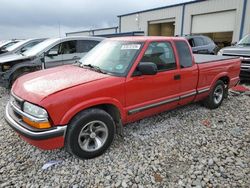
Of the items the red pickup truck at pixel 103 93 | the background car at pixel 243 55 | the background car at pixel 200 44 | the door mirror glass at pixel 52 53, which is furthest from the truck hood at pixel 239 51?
the door mirror glass at pixel 52 53

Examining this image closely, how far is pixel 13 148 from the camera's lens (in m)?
3.52

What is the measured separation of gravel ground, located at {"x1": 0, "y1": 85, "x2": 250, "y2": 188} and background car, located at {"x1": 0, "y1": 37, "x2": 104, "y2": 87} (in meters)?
2.38

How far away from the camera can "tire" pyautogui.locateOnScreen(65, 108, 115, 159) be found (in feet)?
9.52

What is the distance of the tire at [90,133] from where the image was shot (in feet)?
9.52

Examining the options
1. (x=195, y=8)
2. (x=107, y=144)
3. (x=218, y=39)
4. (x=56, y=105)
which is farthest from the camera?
(x=218, y=39)

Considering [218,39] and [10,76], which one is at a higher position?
[218,39]

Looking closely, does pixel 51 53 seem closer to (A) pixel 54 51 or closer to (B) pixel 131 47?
(A) pixel 54 51

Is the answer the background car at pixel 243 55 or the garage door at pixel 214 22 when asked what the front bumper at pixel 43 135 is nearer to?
the background car at pixel 243 55

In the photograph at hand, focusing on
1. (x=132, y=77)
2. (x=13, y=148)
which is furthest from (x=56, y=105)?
(x=13, y=148)

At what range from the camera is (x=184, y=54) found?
4.28 m

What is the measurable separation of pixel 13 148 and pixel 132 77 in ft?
7.58

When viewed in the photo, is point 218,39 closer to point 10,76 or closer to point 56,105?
point 10,76

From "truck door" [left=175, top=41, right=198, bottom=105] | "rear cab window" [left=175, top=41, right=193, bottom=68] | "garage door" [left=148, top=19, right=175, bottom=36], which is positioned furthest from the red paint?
"garage door" [left=148, top=19, right=175, bottom=36]

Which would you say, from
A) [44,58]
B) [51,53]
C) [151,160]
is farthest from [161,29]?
[151,160]
